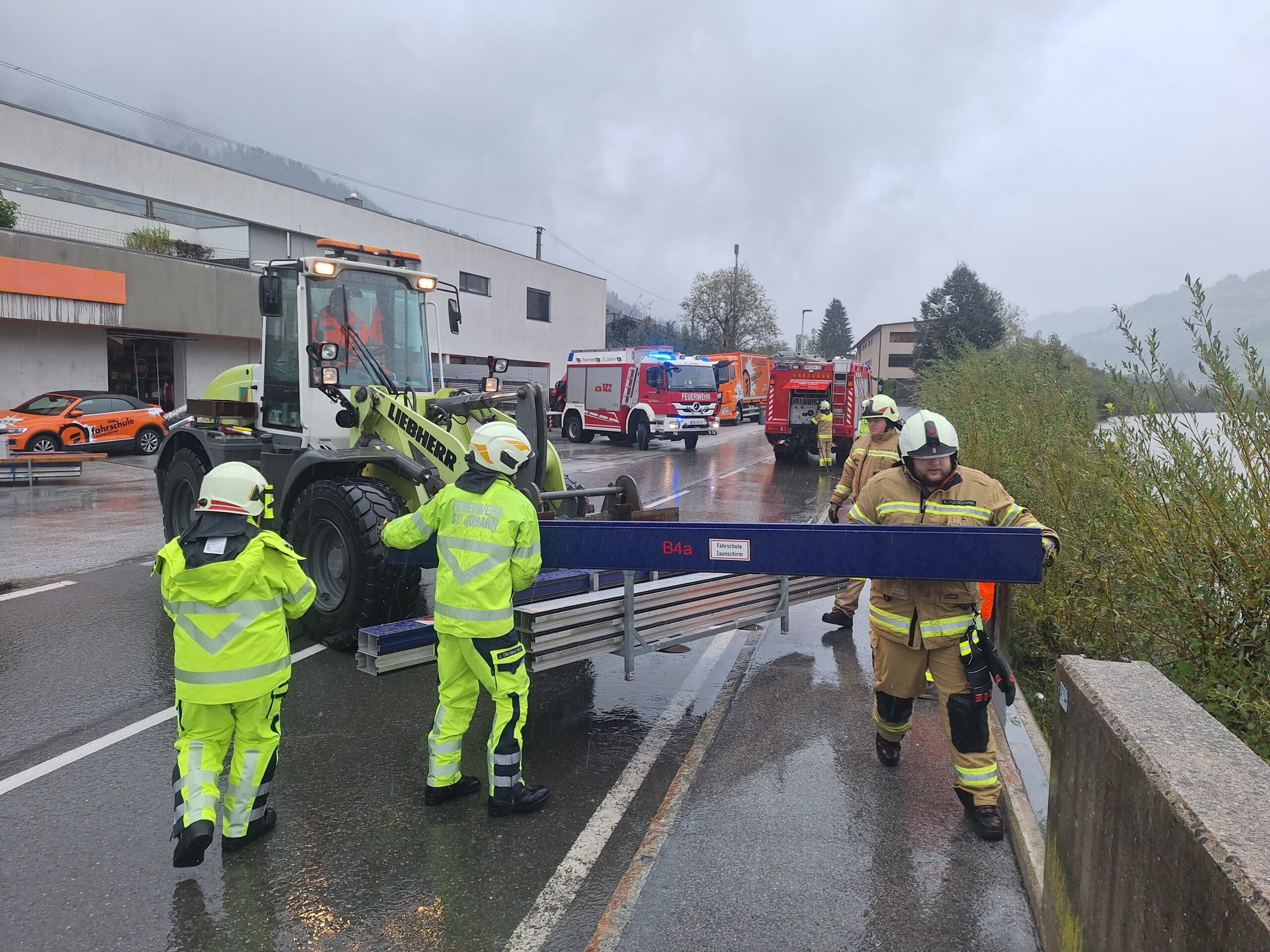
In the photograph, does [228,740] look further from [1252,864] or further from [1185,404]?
[1185,404]

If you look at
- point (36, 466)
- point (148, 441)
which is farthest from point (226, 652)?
point (148, 441)

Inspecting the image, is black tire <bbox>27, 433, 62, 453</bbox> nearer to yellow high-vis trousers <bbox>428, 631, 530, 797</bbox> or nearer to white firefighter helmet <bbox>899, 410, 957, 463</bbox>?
yellow high-vis trousers <bbox>428, 631, 530, 797</bbox>

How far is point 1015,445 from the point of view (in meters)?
9.05

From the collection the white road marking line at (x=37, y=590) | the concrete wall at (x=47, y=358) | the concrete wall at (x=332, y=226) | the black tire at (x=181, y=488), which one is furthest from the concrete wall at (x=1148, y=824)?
the concrete wall at (x=47, y=358)

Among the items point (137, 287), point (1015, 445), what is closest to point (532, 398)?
point (1015, 445)

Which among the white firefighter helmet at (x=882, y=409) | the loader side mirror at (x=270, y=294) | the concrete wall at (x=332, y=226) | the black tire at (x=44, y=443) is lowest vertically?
the black tire at (x=44, y=443)

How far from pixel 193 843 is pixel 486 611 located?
1.49m

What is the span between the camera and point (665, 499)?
15086 mm

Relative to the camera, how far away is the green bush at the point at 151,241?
25969 millimetres

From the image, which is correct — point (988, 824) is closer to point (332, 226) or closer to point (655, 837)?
point (655, 837)

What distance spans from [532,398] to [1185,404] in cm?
435

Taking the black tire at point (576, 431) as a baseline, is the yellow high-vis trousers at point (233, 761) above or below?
below

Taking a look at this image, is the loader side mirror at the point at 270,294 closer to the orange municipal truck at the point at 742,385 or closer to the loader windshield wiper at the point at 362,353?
the loader windshield wiper at the point at 362,353

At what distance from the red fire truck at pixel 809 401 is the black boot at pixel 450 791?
792 inches
